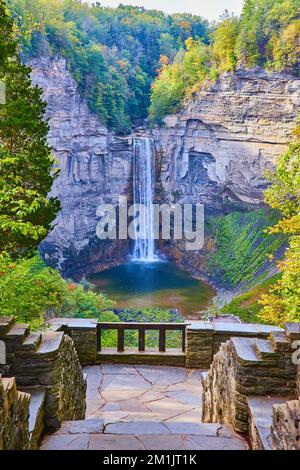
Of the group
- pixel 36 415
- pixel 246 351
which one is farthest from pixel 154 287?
pixel 36 415

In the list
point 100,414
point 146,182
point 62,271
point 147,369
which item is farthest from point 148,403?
point 146,182

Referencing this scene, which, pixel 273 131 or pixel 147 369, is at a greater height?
pixel 273 131

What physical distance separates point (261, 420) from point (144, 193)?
33.7m

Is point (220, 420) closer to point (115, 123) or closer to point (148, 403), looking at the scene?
point (148, 403)

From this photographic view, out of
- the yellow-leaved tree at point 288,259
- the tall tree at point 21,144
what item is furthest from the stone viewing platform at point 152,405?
the tall tree at point 21,144

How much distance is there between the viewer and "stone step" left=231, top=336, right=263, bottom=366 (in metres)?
5.29

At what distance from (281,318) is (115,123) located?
95.0 ft

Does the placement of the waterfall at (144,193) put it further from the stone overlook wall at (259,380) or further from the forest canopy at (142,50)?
the stone overlook wall at (259,380)

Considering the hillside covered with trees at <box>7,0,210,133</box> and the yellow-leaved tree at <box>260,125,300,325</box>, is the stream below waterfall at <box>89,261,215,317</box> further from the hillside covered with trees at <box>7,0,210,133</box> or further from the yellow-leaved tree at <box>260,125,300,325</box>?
the yellow-leaved tree at <box>260,125,300,325</box>

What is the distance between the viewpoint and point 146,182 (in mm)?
38188

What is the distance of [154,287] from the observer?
30.5 metres

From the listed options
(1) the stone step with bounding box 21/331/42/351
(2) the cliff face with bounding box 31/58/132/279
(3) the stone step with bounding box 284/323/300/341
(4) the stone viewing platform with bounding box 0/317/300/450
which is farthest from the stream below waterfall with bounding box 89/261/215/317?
(1) the stone step with bounding box 21/331/42/351

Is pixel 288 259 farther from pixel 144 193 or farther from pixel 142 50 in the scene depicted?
pixel 142 50
